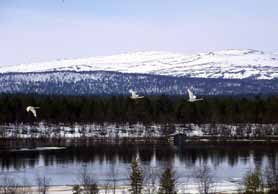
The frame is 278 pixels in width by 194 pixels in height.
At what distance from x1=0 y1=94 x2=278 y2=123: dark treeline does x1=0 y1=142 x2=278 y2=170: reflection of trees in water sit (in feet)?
48.6

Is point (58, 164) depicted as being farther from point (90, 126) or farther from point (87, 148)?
point (90, 126)

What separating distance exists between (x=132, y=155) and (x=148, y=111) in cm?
2495

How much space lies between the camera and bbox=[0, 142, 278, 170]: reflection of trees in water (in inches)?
1652

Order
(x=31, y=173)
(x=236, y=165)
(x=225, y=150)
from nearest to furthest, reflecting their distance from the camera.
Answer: (x=31, y=173) → (x=236, y=165) → (x=225, y=150)

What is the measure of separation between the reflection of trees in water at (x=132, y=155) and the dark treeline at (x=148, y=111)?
48.6 ft

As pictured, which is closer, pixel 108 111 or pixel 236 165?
pixel 236 165

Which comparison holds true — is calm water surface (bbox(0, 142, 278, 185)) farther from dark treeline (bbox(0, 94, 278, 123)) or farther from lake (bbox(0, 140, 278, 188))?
dark treeline (bbox(0, 94, 278, 123))

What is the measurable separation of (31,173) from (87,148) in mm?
11386

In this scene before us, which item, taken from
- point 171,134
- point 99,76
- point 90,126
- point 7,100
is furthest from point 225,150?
point 99,76

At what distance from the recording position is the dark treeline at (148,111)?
6469cm

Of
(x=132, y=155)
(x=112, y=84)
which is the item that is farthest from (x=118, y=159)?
(x=112, y=84)

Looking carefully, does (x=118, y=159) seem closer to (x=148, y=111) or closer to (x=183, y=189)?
(x=183, y=189)

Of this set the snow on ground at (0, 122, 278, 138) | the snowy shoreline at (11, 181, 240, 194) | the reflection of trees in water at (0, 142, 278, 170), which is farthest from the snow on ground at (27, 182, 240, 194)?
the snow on ground at (0, 122, 278, 138)

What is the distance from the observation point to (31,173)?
37.3 m
